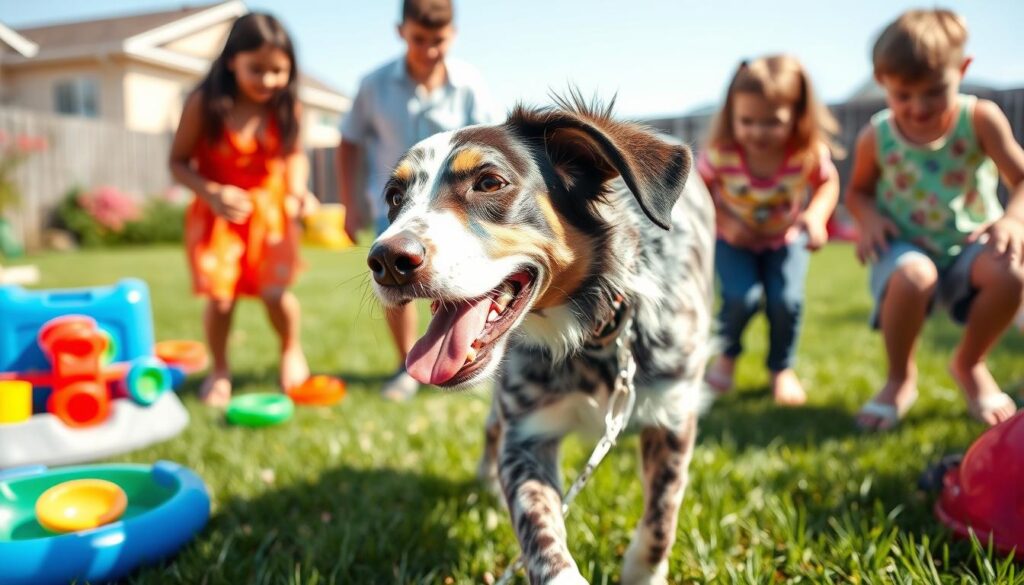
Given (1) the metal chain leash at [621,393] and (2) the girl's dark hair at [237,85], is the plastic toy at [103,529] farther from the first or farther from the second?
(2) the girl's dark hair at [237,85]

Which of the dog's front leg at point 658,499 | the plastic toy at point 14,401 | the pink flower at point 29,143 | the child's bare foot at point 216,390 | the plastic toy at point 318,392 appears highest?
the dog's front leg at point 658,499

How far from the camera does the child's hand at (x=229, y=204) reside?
4285 mm

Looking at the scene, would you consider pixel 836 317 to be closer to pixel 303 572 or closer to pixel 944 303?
pixel 944 303

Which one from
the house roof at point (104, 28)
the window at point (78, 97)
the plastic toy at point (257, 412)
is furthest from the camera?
the window at point (78, 97)

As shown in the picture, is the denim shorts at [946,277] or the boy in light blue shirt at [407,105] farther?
the boy in light blue shirt at [407,105]

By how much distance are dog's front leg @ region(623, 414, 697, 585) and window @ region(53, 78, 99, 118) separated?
2808cm

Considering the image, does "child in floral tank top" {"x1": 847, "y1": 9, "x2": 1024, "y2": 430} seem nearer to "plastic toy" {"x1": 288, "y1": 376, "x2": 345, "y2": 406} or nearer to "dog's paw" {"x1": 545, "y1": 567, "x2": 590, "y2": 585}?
"dog's paw" {"x1": 545, "y1": 567, "x2": 590, "y2": 585}

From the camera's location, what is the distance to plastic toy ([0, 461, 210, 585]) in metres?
2.12

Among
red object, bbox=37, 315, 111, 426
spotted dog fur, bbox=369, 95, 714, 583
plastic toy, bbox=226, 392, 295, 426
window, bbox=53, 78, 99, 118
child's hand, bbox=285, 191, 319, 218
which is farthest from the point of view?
window, bbox=53, 78, 99, 118

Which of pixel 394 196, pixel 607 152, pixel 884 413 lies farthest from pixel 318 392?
pixel 884 413

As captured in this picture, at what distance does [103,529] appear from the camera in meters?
2.21

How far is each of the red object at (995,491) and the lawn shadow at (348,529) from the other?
63.4 inches

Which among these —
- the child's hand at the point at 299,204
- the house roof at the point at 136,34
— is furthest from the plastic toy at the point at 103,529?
the house roof at the point at 136,34

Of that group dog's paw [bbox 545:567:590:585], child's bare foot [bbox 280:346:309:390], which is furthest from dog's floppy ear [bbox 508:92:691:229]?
child's bare foot [bbox 280:346:309:390]
